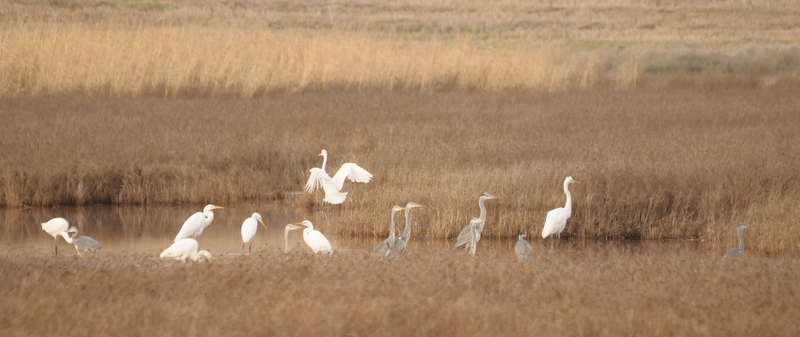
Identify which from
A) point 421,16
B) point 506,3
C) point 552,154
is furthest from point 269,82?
point 506,3

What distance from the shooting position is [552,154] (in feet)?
39.6

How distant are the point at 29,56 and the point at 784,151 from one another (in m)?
12.9

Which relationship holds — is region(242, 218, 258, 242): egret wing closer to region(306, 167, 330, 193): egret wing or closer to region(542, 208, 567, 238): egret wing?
region(306, 167, 330, 193): egret wing

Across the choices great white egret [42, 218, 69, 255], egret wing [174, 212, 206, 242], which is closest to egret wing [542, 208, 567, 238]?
egret wing [174, 212, 206, 242]

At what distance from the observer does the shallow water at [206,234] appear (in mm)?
8766

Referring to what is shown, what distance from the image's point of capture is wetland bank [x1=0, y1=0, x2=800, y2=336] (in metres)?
5.02

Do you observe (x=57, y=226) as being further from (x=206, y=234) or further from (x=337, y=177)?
(x=337, y=177)

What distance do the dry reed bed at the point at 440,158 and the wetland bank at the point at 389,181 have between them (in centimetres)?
4

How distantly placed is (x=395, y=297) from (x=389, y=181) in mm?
5765

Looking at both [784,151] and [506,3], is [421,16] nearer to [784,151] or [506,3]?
[506,3]

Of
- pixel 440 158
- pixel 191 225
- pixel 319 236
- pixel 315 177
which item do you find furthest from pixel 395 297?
pixel 440 158

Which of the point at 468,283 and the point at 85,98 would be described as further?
the point at 85,98

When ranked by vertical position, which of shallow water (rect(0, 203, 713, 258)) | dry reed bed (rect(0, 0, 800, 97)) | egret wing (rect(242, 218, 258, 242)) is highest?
dry reed bed (rect(0, 0, 800, 97))

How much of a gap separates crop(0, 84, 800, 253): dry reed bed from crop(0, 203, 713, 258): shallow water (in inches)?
8.8
